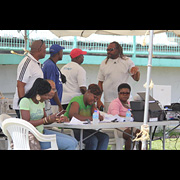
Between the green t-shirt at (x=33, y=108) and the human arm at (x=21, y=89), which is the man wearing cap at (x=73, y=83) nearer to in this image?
the human arm at (x=21, y=89)

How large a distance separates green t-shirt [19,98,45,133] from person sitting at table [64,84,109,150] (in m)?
0.70

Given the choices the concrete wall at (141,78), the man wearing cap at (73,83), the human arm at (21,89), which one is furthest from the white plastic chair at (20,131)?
the concrete wall at (141,78)

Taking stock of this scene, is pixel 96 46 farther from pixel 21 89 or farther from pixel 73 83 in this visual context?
pixel 21 89

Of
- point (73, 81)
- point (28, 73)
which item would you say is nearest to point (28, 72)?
point (28, 73)

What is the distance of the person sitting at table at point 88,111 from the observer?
5251 millimetres

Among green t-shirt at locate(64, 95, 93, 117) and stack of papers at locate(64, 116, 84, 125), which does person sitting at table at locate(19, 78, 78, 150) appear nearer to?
stack of papers at locate(64, 116, 84, 125)

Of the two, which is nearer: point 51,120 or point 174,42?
point 51,120

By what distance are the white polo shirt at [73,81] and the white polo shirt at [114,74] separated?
0.42m

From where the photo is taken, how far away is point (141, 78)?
9.80 metres

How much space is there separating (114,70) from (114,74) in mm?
60

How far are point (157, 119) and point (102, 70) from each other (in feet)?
4.87

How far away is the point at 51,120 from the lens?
172 inches
